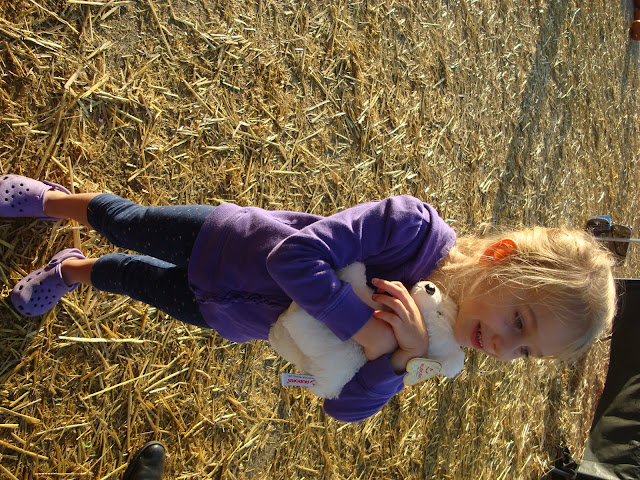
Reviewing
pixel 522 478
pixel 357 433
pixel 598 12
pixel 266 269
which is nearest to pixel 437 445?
pixel 357 433

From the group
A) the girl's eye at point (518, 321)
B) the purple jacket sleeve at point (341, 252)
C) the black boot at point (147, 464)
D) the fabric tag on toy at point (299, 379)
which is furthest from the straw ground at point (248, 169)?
the girl's eye at point (518, 321)

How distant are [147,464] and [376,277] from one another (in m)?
1.58

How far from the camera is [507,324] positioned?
60.7 inches

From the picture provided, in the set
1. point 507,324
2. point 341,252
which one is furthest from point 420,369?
point 341,252

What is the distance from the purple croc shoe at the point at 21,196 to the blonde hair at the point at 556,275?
1.64 m

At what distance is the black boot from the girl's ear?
185 centimetres

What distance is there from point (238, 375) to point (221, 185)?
3.63 feet

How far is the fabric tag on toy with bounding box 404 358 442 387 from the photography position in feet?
5.08

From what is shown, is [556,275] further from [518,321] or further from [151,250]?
[151,250]

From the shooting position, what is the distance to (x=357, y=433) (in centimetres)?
324

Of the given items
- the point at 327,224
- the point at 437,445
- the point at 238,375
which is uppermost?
Answer: the point at 327,224

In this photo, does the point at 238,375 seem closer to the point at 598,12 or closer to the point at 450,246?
the point at 450,246

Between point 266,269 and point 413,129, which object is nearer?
point 266,269

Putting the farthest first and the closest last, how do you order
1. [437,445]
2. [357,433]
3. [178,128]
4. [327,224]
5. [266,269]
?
[437,445], [357,433], [178,128], [266,269], [327,224]
